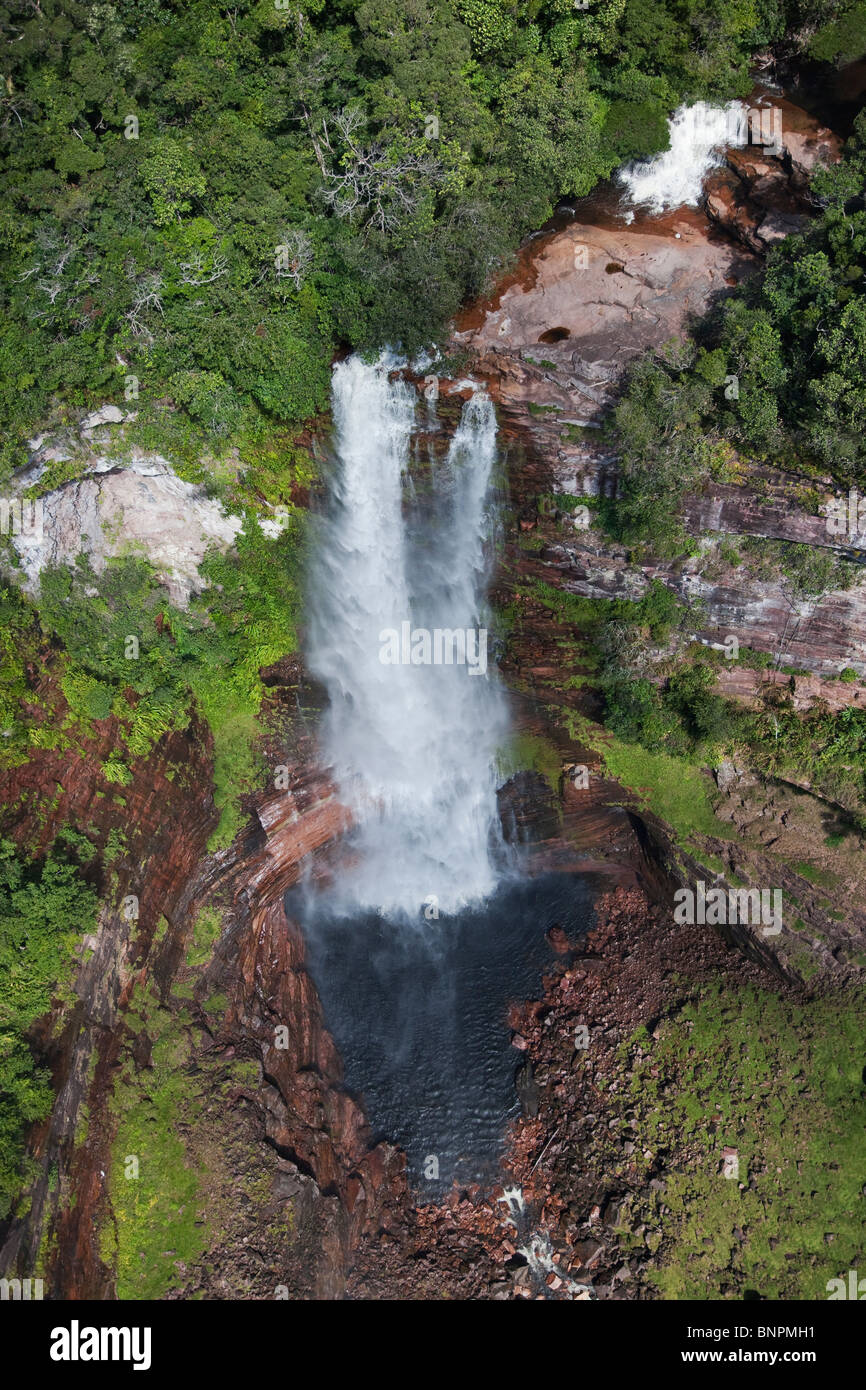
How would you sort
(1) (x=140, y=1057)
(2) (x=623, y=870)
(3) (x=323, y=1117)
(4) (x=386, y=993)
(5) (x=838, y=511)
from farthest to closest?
(2) (x=623, y=870) → (4) (x=386, y=993) → (3) (x=323, y=1117) → (1) (x=140, y=1057) → (5) (x=838, y=511)

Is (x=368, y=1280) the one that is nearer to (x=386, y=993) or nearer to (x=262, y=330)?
(x=386, y=993)

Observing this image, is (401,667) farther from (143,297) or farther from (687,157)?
(687,157)

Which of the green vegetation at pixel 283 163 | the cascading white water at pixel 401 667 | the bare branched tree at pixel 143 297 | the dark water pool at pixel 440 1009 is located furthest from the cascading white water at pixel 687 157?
the dark water pool at pixel 440 1009

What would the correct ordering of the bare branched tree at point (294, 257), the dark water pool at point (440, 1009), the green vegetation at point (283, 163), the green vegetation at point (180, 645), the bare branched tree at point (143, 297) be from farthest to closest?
the dark water pool at point (440, 1009) → the green vegetation at point (180, 645) → the bare branched tree at point (294, 257) → the bare branched tree at point (143, 297) → the green vegetation at point (283, 163)

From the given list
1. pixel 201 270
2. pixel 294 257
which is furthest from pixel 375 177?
pixel 201 270

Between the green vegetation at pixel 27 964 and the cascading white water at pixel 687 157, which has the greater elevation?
the cascading white water at pixel 687 157

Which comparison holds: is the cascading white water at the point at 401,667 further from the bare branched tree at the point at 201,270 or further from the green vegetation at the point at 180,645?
the bare branched tree at the point at 201,270

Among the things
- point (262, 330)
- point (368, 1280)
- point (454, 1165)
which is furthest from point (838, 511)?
point (368, 1280)
